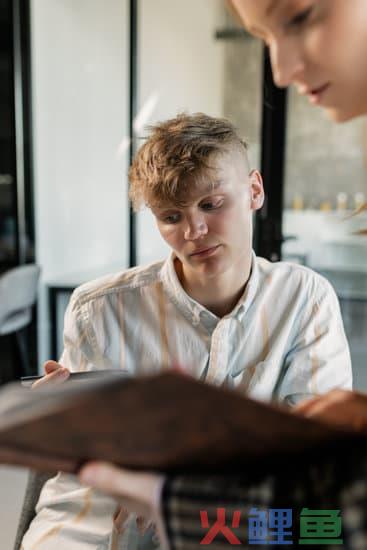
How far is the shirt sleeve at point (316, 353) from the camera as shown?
2.99 feet

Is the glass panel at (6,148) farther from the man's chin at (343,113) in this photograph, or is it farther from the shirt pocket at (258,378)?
the man's chin at (343,113)

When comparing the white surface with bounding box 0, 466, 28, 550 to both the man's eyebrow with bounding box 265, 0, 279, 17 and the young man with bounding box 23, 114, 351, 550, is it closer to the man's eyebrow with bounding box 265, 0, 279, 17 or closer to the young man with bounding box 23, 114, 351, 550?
the young man with bounding box 23, 114, 351, 550

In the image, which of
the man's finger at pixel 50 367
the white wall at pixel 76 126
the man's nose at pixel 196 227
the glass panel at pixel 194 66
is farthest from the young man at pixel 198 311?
the white wall at pixel 76 126

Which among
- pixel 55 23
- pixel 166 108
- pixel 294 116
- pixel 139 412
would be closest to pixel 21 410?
pixel 139 412

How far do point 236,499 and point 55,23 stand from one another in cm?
305

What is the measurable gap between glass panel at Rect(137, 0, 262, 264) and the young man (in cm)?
156

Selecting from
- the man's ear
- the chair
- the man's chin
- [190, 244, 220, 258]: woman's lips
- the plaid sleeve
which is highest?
the man's chin

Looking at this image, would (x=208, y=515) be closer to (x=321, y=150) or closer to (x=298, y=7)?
(x=298, y=7)

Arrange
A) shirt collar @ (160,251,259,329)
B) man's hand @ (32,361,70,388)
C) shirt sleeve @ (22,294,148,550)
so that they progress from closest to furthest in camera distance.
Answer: man's hand @ (32,361,70,388), shirt sleeve @ (22,294,148,550), shirt collar @ (160,251,259,329)

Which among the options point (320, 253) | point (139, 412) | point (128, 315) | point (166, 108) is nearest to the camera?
point (139, 412)

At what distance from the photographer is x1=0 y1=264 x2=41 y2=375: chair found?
2539 mm

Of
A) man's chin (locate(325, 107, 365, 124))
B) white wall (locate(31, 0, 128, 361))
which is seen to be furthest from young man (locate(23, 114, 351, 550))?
white wall (locate(31, 0, 128, 361))

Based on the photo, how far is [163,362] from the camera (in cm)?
92

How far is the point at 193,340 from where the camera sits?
93 cm
